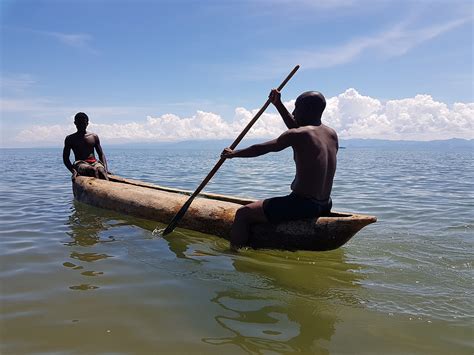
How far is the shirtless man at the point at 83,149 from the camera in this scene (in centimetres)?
938

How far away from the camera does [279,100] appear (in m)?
5.62

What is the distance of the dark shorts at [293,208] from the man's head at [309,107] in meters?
0.90

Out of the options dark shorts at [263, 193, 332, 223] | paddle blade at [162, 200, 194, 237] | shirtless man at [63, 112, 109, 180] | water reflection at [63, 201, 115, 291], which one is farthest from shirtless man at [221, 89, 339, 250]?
shirtless man at [63, 112, 109, 180]

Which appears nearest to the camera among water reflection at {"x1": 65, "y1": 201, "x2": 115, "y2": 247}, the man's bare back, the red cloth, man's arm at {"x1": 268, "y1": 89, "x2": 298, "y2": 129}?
the man's bare back

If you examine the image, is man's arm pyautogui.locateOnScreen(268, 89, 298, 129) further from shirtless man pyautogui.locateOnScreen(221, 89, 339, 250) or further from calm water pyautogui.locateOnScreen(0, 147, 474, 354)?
calm water pyautogui.locateOnScreen(0, 147, 474, 354)

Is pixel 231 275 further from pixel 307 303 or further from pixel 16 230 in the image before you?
pixel 16 230

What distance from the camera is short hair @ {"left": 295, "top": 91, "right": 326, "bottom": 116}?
4.64 m

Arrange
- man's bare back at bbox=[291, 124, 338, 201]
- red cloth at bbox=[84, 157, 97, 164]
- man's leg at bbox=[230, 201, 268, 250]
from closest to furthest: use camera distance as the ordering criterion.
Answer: man's bare back at bbox=[291, 124, 338, 201] < man's leg at bbox=[230, 201, 268, 250] < red cloth at bbox=[84, 157, 97, 164]

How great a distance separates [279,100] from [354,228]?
208cm

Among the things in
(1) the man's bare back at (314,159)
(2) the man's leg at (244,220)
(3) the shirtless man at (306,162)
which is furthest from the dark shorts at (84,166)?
(1) the man's bare back at (314,159)

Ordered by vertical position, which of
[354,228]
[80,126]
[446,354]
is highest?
[80,126]

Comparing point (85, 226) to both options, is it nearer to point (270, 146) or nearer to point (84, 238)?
point (84, 238)

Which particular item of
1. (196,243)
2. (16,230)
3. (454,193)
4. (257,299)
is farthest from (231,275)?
(454,193)

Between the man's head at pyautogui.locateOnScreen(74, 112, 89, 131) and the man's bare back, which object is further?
the man's head at pyautogui.locateOnScreen(74, 112, 89, 131)
